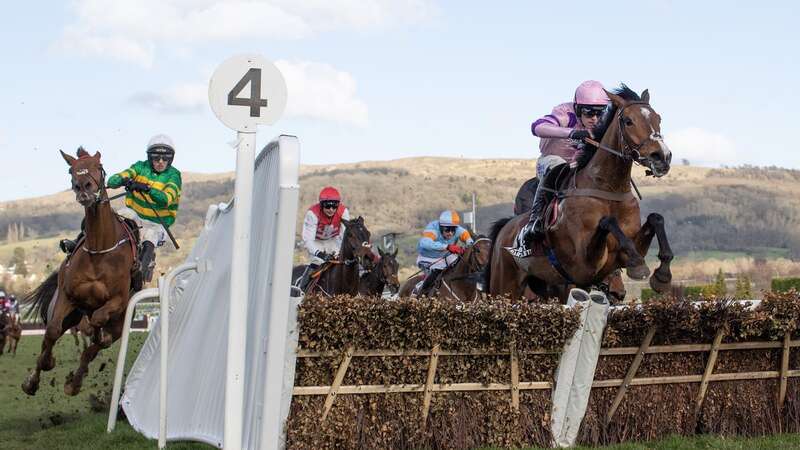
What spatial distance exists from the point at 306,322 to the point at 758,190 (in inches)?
5147

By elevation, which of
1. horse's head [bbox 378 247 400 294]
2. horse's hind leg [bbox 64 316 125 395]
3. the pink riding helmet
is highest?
the pink riding helmet

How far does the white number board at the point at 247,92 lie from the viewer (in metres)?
5.22

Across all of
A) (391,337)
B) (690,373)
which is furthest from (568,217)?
(391,337)

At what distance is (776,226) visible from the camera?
108125 mm

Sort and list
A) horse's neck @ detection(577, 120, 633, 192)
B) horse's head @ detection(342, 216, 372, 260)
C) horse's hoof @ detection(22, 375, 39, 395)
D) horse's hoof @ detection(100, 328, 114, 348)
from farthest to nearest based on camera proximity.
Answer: horse's head @ detection(342, 216, 372, 260) → horse's hoof @ detection(100, 328, 114, 348) → horse's hoof @ detection(22, 375, 39, 395) → horse's neck @ detection(577, 120, 633, 192)

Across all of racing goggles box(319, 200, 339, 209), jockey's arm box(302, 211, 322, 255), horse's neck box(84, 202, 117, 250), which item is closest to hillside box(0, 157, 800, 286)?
jockey's arm box(302, 211, 322, 255)

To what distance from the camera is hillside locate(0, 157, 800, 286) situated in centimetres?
10606

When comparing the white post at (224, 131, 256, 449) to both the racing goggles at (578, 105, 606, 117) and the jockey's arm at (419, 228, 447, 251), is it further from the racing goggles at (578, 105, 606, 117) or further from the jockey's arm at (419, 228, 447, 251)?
the jockey's arm at (419, 228, 447, 251)

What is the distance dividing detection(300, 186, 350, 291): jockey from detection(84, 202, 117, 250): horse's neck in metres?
3.33

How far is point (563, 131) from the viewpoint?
889 cm

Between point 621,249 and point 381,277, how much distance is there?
18.3ft

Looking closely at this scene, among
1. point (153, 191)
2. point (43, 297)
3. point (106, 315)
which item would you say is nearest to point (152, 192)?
point (153, 191)

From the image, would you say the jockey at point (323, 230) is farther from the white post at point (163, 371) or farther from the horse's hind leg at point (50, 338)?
the white post at point (163, 371)

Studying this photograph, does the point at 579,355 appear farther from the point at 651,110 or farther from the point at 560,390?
the point at 651,110
